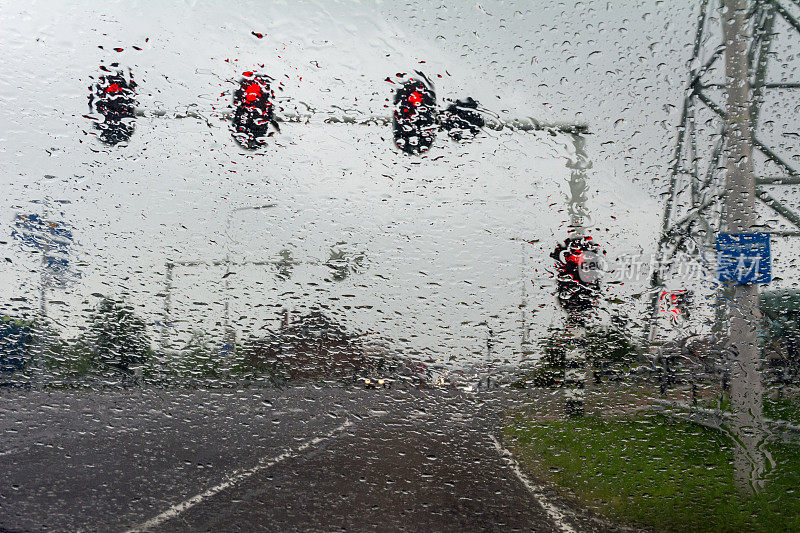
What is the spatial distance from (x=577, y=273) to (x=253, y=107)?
4.19ft

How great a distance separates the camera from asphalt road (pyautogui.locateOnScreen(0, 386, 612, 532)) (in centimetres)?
195

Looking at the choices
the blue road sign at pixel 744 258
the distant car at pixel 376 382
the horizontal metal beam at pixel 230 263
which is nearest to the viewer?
the blue road sign at pixel 744 258

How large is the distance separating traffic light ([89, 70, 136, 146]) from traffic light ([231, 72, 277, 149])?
429 millimetres

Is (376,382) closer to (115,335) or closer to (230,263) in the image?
(230,263)

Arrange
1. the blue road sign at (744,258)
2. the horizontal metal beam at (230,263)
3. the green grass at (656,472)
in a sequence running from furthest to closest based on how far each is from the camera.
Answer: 1. the horizontal metal beam at (230,263)
2. the blue road sign at (744,258)
3. the green grass at (656,472)

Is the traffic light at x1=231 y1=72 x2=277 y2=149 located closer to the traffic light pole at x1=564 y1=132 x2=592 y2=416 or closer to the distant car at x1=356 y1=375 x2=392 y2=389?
the distant car at x1=356 y1=375 x2=392 y2=389

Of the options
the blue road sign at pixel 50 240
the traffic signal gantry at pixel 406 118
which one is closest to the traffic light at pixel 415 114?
the traffic signal gantry at pixel 406 118

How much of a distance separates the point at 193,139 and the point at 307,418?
43.7 inches

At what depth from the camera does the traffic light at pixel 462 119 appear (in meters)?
2.03

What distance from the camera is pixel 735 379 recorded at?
186cm

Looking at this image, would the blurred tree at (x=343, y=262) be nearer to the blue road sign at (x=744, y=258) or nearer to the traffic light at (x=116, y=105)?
the traffic light at (x=116, y=105)

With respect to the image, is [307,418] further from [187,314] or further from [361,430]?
[187,314]

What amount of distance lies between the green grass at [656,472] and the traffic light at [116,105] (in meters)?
1.80

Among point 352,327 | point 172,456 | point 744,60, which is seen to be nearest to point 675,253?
point 744,60
